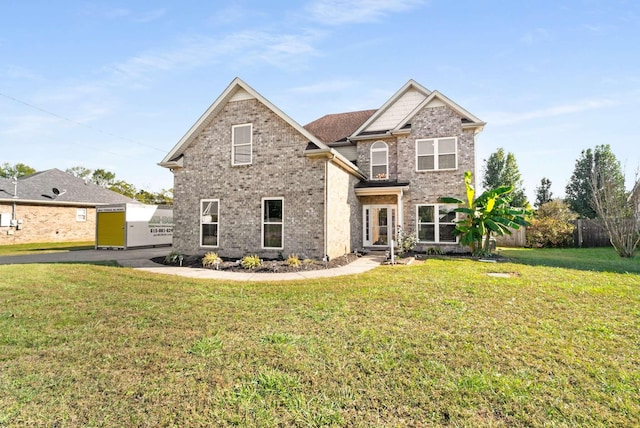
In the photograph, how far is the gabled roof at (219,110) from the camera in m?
12.0

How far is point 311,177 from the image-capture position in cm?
1173

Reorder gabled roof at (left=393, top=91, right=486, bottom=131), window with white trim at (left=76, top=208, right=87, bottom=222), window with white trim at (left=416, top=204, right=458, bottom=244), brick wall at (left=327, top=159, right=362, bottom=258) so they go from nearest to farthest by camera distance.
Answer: brick wall at (left=327, top=159, right=362, bottom=258)
gabled roof at (left=393, top=91, right=486, bottom=131)
window with white trim at (left=416, top=204, right=458, bottom=244)
window with white trim at (left=76, top=208, right=87, bottom=222)

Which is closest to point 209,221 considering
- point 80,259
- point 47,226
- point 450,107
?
point 80,259

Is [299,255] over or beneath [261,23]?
beneath

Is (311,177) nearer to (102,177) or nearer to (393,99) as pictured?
(393,99)

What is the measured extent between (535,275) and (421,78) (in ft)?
39.6

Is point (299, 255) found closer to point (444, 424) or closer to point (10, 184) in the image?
point (444, 424)

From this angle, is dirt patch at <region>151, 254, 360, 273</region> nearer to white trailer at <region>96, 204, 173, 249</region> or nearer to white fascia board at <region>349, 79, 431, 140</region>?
white trailer at <region>96, 204, 173, 249</region>

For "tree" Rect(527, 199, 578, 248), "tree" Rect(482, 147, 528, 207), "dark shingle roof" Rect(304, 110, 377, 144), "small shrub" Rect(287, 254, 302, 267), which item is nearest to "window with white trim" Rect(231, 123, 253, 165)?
"small shrub" Rect(287, 254, 302, 267)

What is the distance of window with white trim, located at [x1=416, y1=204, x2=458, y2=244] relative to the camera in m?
15.1

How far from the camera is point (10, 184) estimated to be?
75.6ft

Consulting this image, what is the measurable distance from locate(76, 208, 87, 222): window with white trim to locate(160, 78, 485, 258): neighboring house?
58.0 feet

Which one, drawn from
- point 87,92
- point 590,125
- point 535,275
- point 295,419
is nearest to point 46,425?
point 295,419

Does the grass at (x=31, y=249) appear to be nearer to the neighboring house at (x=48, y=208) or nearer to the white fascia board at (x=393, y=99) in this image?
the neighboring house at (x=48, y=208)
